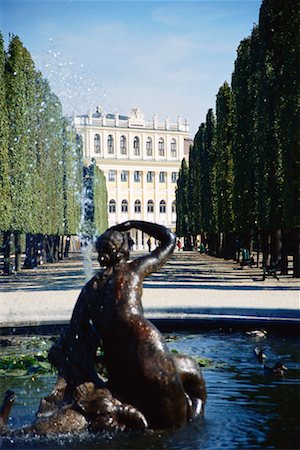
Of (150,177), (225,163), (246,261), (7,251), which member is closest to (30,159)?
(7,251)

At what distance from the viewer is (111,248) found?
4.72 m

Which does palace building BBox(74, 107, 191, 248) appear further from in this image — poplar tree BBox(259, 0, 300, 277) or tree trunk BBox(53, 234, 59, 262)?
poplar tree BBox(259, 0, 300, 277)

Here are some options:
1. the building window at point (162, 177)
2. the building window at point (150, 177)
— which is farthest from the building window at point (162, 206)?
the building window at point (150, 177)

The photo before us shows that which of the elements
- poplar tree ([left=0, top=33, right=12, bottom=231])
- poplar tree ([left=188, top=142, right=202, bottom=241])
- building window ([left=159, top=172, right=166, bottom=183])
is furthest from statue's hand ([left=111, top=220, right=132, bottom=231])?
building window ([left=159, top=172, right=166, bottom=183])

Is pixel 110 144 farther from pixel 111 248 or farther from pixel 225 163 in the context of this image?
pixel 111 248

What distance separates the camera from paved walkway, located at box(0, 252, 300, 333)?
9.66 meters

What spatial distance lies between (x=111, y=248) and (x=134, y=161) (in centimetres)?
8205

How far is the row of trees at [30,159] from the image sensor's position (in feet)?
70.5

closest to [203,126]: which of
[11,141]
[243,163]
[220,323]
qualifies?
[243,163]

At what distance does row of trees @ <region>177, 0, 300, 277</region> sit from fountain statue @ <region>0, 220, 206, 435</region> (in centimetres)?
1329

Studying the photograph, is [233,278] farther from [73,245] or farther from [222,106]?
[73,245]

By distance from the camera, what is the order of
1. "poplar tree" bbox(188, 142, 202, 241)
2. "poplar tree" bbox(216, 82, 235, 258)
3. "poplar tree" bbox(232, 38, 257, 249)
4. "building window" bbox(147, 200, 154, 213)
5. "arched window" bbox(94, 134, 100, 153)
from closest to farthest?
"poplar tree" bbox(232, 38, 257, 249) → "poplar tree" bbox(216, 82, 235, 258) → "poplar tree" bbox(188, 142, 202, 241) → "arched window" bbox(94, 134, 100, 153) → "building window" bbox(147, 200, 154, 213)

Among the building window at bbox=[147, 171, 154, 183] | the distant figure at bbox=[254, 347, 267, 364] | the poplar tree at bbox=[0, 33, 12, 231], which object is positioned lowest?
the distant figure at bbox=[254, 347, 267, 364]

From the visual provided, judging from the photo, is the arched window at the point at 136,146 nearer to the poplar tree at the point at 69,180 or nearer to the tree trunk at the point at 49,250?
the poplar tree at the point at 69,180
